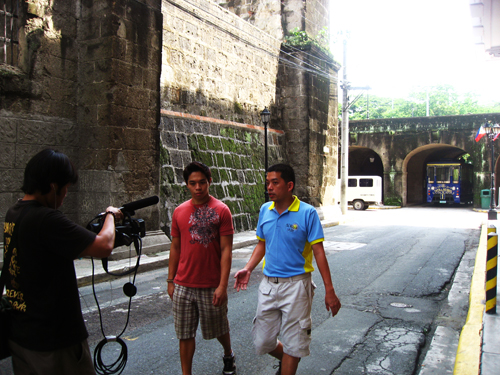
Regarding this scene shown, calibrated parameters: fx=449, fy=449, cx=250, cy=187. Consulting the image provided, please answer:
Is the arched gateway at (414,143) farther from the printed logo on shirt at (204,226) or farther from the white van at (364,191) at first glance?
the printed logo on shirt at (204,226)

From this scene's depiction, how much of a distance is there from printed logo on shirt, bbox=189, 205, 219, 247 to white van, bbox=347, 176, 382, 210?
25679 millimetres

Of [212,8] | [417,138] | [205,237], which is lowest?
[205,237]

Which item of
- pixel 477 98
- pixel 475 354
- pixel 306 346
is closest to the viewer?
pixel 306 346

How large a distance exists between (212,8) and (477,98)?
59.3m

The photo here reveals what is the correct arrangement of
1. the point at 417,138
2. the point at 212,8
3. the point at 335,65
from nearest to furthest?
1. the point at 212,8
2. the point at 335,65
3. the point at 417,138

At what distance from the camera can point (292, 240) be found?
10.5 ft

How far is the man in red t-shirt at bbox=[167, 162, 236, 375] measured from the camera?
10.7 ft

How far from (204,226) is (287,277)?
0.72 metres

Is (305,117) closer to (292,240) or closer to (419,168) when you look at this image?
(292,240)

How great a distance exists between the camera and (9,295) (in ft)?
7.10

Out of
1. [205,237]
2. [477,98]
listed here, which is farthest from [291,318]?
[477,98]

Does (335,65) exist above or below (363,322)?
above

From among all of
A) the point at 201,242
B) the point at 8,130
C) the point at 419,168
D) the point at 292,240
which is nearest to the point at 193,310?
the point at 201,242

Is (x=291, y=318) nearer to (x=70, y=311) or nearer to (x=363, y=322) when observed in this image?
(x=70, y=311)
